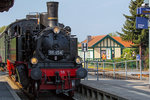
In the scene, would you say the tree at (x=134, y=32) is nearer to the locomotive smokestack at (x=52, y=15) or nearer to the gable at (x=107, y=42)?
the gable at (x=107, y=42)

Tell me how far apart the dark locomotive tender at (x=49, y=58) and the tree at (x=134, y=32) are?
19.3 m

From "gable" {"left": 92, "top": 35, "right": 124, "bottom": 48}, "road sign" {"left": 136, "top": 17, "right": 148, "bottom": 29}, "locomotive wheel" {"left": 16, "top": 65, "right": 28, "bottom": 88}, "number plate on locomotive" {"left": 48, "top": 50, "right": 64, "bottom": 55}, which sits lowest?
"locomotive wheel" {"left": 16, "top": 65, "right": 28, "bottom": 88}

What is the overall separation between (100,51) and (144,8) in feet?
99.6

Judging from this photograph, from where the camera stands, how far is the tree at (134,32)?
30206 mm

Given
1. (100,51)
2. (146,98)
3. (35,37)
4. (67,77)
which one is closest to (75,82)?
(67,77)

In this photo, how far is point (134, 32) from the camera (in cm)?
3114

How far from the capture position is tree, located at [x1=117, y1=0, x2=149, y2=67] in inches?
1189

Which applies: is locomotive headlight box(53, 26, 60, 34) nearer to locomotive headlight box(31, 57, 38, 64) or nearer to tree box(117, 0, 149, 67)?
locomotive headlight box(31, 57, 38, 64)

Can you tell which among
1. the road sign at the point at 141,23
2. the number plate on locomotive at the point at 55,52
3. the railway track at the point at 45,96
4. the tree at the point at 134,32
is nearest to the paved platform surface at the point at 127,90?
the railway track at the point at 45,96

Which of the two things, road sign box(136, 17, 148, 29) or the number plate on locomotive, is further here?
road sign box(136, 17, 148, 29)

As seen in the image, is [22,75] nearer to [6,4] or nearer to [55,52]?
[55,52]

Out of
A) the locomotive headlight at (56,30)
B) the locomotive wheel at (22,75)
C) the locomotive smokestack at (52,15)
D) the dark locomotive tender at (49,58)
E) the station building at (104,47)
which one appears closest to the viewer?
the dark locomotive tender at (49,58)

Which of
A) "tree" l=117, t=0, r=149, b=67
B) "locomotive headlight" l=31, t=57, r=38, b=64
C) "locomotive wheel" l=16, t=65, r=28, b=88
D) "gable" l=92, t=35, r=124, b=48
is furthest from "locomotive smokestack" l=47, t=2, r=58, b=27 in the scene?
"gable" l=92, t=35, r=124, b=48

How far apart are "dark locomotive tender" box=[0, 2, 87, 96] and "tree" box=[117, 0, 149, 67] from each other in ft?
63.3
